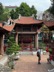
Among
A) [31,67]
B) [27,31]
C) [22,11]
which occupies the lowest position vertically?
[31,67]

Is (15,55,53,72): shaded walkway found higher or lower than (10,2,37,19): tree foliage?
lower

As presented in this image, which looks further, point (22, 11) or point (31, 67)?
point (22, 11)

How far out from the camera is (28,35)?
1527 inches

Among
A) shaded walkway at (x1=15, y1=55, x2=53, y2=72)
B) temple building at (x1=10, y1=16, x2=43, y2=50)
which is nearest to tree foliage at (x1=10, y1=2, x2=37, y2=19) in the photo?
temple building at (x1=10, y1=16, x2=43, y2=50)

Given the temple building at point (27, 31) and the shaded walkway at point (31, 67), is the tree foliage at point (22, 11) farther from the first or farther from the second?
the shaded walkway at point (31, 67)

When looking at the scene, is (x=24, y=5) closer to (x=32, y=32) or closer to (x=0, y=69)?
(x=32, y=32)

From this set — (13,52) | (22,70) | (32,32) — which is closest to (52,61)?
(22,70)

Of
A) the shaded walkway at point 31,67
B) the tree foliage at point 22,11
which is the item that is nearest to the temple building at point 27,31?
the shaded walkway at point 31,67

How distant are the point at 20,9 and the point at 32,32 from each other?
29.2 meters

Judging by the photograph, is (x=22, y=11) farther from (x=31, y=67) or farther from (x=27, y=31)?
(x=31, y=67)

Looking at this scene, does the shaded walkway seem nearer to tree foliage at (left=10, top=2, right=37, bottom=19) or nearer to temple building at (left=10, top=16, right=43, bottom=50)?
temple building at (left=10, top=16, right=43, bottom=50)

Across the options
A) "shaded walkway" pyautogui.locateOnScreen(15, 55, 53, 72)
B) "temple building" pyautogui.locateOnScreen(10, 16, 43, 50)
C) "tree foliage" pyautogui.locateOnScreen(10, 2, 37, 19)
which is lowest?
"shaded walkway" pyautogui.locateOnScreen(15, 55, 53, 72)

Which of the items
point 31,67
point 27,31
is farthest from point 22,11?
point 31,67

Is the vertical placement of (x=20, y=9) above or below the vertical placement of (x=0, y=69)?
above
